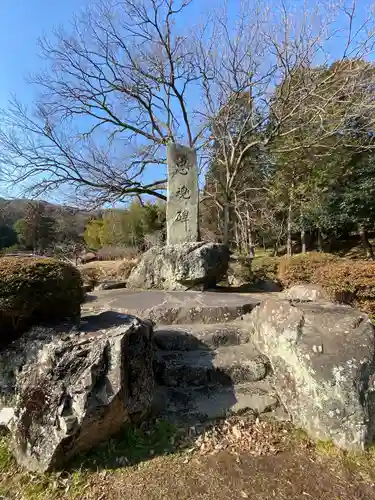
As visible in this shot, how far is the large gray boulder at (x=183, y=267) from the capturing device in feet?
17.6

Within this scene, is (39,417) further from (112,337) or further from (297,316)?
(297,316)

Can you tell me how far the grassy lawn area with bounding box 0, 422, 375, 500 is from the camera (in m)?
1.65

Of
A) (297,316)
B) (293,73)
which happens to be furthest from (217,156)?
(297,316)

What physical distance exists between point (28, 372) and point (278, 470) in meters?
1.81

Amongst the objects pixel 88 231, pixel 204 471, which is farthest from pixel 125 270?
pixel 88 231

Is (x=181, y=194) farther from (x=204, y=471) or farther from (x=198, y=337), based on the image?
(x=204, y=471)

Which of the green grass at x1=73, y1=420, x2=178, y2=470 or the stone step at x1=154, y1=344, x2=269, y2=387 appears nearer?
the green grass at x1=73, y1=420, x2=178, y2=470

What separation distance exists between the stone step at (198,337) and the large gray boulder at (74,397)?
2.54 feet

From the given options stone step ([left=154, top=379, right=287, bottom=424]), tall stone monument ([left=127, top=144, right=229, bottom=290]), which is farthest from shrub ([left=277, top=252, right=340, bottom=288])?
stone step ([left=154, top=379, right=287, bottom=424])

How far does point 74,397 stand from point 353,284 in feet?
12.9

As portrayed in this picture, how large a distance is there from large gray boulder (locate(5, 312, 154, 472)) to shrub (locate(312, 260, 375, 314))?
132 inches

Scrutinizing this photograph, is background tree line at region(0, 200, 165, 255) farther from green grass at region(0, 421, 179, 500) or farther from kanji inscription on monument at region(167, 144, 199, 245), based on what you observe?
green grass at region(0, 421, 179, 500)

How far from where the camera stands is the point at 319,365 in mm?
2123

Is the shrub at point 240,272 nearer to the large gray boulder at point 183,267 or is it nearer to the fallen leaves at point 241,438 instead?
the large gray boulder at point 183,267
